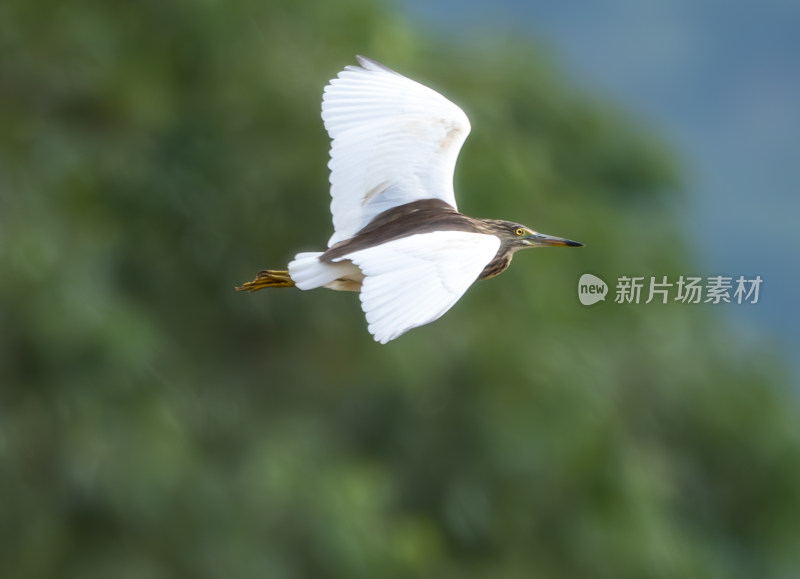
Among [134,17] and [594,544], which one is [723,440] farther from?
[134,17]

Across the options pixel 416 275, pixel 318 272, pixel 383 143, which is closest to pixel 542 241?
pixel 383 143

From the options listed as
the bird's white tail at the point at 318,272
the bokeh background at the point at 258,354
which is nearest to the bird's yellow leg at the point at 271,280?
the bird's white tail at the point at 318,272

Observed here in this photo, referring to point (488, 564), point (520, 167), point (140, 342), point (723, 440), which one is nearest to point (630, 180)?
point (723, 440)

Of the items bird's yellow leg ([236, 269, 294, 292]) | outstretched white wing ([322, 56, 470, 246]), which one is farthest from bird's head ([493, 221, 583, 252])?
bird's yellow leg ([236, 269, 294, 292])

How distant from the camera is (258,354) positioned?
10.9 meters

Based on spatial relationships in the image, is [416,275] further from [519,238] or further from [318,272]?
[519,238]

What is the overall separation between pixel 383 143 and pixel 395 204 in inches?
7.6

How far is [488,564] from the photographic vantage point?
10422mm

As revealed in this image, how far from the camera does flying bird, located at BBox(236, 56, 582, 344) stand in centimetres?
290

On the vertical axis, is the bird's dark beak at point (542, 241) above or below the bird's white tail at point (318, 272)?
above

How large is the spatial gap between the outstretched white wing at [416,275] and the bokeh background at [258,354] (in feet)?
19.9

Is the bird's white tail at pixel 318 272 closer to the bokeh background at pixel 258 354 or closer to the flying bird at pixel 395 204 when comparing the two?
the flying bird at pixel 395 204

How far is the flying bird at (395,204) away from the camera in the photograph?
2.90 m

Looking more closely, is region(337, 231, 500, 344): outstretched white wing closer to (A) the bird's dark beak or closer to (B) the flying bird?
(B) the flying bird
